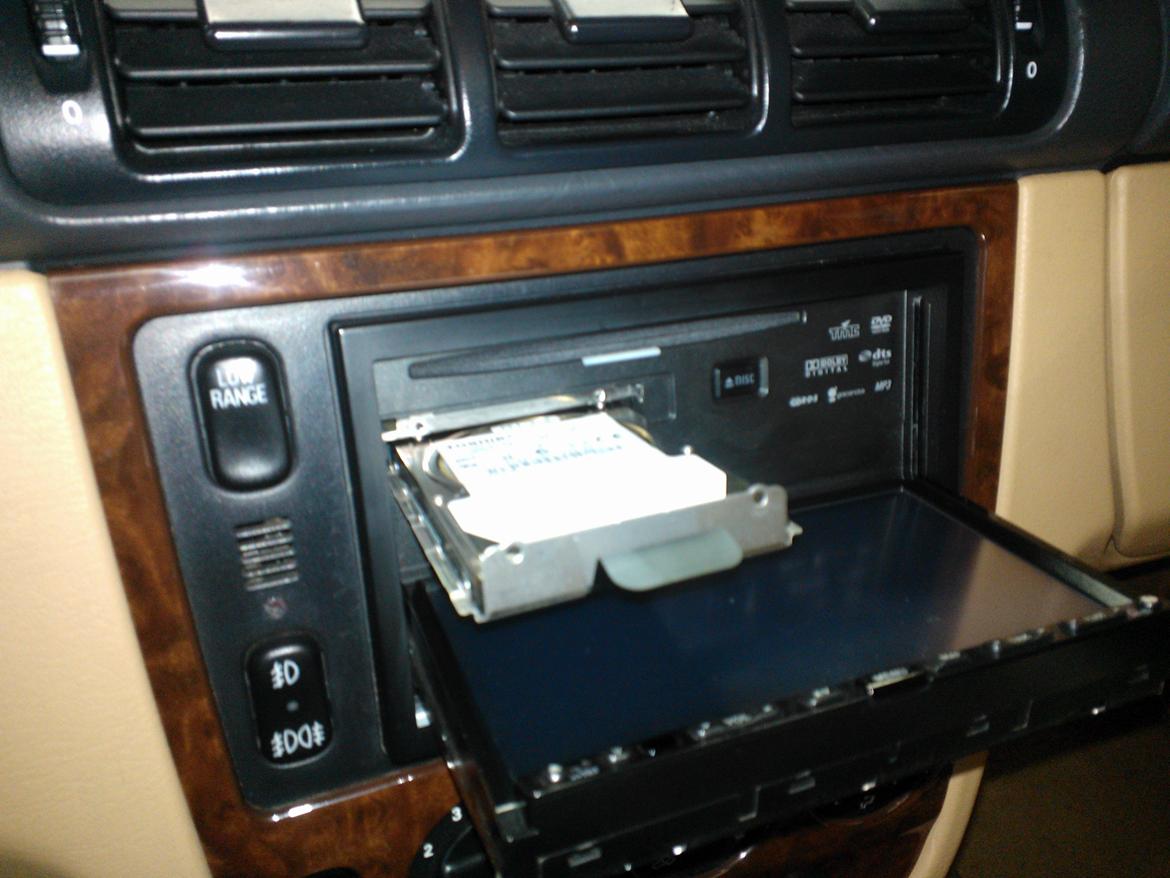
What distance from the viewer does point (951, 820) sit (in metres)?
0.80

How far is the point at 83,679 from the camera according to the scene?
45 centimetres

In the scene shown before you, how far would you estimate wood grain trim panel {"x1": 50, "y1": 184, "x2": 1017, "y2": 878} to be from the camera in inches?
16.5

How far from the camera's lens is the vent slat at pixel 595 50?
0.44 meters

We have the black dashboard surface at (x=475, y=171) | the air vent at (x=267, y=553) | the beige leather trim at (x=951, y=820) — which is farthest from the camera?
the beige leather trim at (x=951, y=820)

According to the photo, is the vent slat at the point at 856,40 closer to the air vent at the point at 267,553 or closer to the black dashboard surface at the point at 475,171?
the black dashboard surface at the point at 475,171

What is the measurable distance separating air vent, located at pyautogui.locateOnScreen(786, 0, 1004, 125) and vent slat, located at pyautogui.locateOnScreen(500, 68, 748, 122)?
52 mm

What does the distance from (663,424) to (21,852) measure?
0.46 meters

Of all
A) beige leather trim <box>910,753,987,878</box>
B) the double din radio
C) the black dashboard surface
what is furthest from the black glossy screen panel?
beige leather trim <box>910,753,987,878</box>

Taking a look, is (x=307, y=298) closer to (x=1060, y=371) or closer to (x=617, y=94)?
(x=617, y=94)

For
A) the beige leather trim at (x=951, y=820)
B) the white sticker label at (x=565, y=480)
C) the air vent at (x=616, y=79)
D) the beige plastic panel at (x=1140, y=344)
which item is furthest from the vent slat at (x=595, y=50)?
the beige leather trim at (x=951, y=820)

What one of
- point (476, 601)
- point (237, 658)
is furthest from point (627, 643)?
point (237, 658)

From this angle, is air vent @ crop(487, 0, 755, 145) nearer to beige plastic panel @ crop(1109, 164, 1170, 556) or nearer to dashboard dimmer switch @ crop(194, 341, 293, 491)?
dashboard dimmer switch @ crop(194, 341, 293, 491)

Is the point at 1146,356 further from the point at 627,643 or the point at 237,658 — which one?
the point at 237,658

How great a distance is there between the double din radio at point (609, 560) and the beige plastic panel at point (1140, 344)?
0.14 metres
